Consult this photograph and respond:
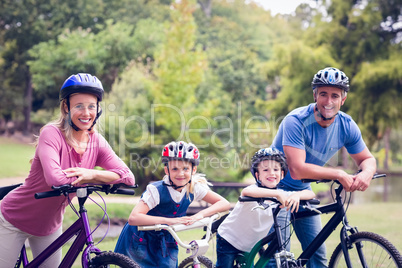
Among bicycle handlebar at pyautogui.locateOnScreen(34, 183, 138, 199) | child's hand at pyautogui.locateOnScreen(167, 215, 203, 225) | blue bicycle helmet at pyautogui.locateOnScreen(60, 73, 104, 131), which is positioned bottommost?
child's hand at pyautogui.locateOnScreen(167, 215, 203, 225)

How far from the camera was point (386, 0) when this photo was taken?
21000mm

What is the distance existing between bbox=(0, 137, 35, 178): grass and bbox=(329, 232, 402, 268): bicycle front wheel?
35.9 ft

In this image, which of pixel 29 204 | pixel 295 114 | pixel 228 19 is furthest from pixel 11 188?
pixel 228 19

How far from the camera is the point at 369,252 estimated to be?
372 centimetres

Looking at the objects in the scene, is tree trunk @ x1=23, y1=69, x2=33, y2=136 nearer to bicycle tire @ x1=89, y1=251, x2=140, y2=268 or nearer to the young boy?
the young boy

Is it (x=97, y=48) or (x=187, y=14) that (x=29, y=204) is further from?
(x=97, y=48)

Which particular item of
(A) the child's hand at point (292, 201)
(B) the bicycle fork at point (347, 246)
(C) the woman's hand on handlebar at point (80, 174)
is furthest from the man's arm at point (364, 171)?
(C) the woman's hand on handlebar at point (80, 174)

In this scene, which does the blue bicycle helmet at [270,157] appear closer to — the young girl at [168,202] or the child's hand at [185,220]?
the young girl at [168,202]

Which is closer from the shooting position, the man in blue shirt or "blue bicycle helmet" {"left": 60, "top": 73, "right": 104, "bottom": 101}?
"blue bicycle helmet" {"left": 60, "top": 73, "right": 104, "bottom": 101}

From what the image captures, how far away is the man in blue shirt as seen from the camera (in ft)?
12.5

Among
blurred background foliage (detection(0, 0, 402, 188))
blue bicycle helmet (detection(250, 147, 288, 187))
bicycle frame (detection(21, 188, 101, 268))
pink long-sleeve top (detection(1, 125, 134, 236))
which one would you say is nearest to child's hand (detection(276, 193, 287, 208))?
blue bicycle helmet (detection(250, 147, 288, 187))

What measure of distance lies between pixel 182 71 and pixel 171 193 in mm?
12832

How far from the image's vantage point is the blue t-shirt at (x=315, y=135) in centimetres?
388

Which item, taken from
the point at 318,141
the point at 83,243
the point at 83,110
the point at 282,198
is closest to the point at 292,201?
the point at 282,198
